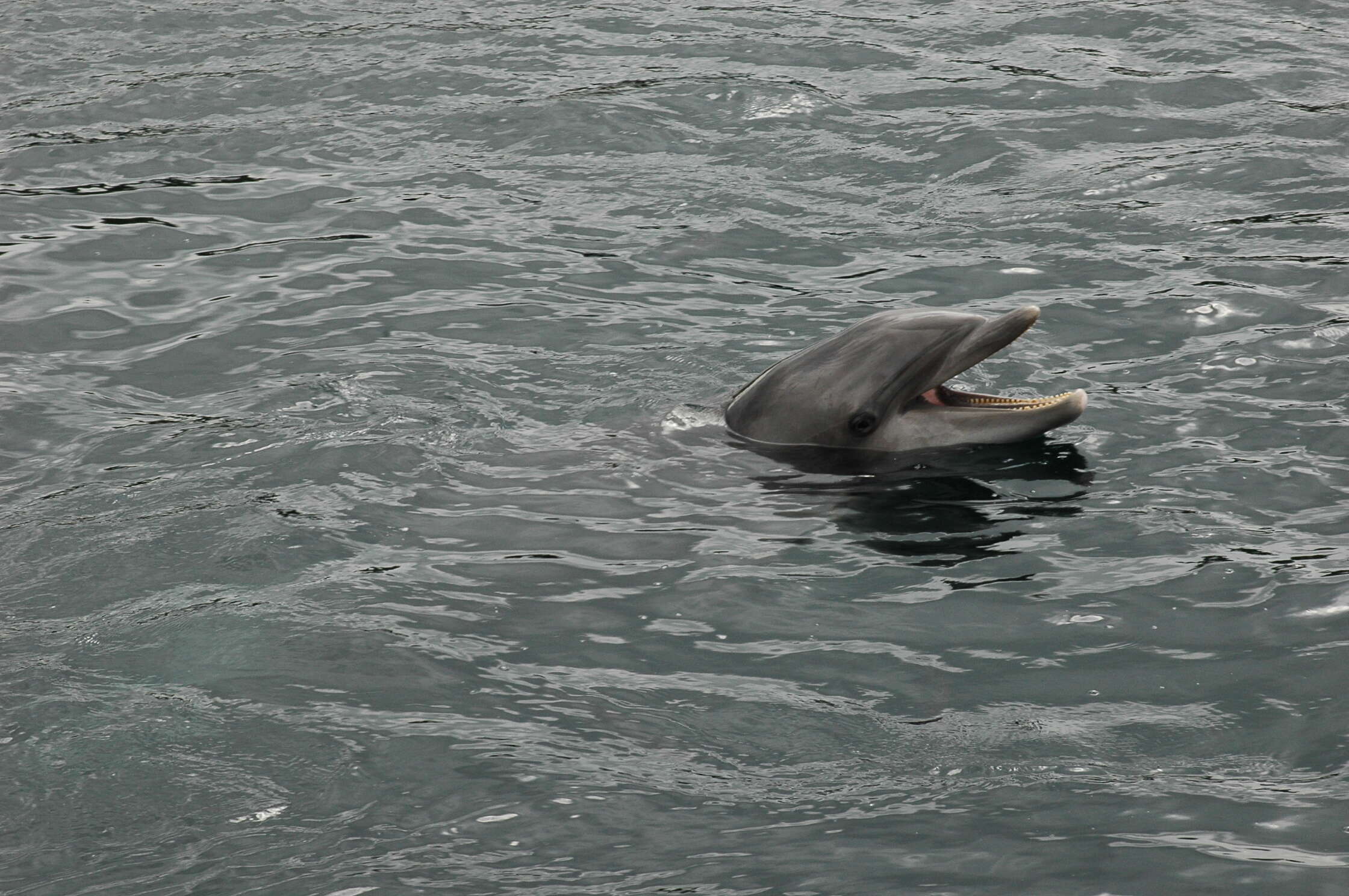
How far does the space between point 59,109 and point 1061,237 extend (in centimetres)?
858

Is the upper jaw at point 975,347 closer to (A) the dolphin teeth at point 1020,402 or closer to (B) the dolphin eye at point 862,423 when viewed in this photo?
(B) the dolphin eye at point 862,423

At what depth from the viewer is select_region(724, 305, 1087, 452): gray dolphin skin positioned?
23.7ft

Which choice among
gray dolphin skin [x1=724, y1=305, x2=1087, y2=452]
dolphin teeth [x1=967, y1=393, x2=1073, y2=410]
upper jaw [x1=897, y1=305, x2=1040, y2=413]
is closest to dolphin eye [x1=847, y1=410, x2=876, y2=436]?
gray dolphin skin [x1=724, y1=305, x2=1087, y2=452]

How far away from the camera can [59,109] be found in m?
13.2

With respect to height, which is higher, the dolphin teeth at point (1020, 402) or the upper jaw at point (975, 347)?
the upper jaw at point (975, 347)

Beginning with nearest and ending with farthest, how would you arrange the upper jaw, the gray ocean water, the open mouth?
1. the gray ocean water
2. the upper jaw
3. the open mouth

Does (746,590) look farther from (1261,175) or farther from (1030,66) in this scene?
(1030,66)

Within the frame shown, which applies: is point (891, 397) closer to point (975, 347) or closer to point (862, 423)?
point (862, 423)

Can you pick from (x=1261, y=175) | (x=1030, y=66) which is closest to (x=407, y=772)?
(x=1261, y=175)

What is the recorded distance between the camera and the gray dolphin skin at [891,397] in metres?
7.23

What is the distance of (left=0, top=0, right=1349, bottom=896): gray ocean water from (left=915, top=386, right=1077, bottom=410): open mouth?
279 mm

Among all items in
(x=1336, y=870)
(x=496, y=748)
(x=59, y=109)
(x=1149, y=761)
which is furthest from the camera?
(x=59, y=109)

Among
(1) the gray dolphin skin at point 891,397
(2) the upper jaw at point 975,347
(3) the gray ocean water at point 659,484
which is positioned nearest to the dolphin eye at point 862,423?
(1) the gray dolphin skin at point 891,397

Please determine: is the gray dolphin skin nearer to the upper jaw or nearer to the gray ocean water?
the upper jaw
